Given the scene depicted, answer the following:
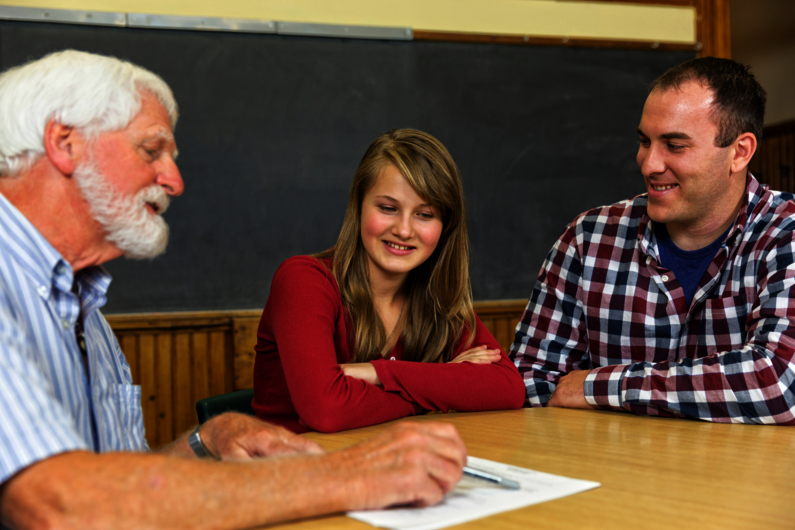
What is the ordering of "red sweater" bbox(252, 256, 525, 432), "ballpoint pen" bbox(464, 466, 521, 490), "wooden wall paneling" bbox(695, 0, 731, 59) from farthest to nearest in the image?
"wooden wall paneling" bbox(695, 0, 731, 59)
"red sweater" bbox(252, 256, 525, 432)
"ballpoint pen" bbox(464, 466, 521, 490)

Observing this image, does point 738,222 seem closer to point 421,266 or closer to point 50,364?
point 421,266

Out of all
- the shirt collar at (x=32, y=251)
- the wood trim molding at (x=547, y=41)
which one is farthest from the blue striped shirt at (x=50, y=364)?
the wood trim molding at (x=547, y=41)

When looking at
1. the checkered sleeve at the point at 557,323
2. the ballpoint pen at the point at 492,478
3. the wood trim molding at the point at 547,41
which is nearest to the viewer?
the ballpoint pen at the point at 492,478

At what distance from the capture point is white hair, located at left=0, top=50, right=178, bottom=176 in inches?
37.2

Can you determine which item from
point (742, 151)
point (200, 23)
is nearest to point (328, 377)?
point (742, 151)

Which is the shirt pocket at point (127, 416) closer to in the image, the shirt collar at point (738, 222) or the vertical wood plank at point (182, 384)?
the shirt collar at point (738, 222)

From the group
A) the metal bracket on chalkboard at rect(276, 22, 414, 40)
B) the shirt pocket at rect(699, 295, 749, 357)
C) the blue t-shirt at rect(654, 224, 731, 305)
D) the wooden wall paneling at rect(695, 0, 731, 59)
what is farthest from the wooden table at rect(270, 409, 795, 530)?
the wooden wall paneling at rect(695, 0, 731, 59)

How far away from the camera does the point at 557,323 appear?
205cm

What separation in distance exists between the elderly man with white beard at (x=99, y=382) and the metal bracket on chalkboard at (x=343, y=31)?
2.10 metres

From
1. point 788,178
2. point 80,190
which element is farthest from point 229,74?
point 788,178

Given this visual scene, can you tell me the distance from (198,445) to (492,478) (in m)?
0.52

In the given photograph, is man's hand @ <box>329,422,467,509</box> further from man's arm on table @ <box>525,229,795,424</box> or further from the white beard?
man's arm on table @ <box>525,229,795,424</box>

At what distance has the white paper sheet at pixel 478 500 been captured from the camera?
80 centimetres

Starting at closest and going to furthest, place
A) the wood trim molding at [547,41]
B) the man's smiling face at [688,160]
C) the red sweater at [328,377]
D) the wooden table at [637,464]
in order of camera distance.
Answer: the wooden table at [637,464]
the red sweater at [328,377]
the man's smiling face at [688,160]
the wood trim molding at [547,41]
